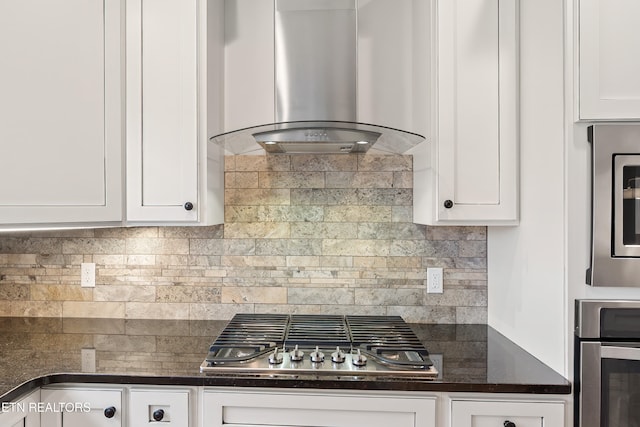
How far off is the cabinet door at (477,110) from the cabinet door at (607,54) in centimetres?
37

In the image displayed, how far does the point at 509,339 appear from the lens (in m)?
1.71

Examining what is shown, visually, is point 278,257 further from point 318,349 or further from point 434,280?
point 434,280

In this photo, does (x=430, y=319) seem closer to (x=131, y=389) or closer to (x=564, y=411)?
(x=564, y=411)

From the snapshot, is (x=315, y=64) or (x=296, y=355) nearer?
(x=296, y=355)

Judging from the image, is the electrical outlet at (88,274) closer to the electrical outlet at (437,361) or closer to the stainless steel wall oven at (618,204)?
the electrical outlet at (437,361)

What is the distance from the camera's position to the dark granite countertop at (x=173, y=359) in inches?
51.2

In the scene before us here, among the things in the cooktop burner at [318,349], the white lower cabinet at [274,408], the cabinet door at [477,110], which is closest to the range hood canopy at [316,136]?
the cabinet door at [477,110]

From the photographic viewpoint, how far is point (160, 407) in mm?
1369

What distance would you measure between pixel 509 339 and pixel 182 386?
126 centimetres

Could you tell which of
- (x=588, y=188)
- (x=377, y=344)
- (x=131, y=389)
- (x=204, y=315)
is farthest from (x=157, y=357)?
(x=588, y=188)

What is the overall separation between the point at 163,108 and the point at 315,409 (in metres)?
1.26

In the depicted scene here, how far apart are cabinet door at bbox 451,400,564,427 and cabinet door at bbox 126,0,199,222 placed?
1.19 metres

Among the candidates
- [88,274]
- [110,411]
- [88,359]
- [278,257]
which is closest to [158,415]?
[110,411]

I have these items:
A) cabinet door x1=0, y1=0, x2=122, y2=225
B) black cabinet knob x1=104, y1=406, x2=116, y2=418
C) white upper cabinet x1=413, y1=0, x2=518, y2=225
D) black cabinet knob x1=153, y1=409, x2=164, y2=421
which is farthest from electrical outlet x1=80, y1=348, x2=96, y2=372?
white upper cabinet x1=413, y1=0, x2=518, y2=225
